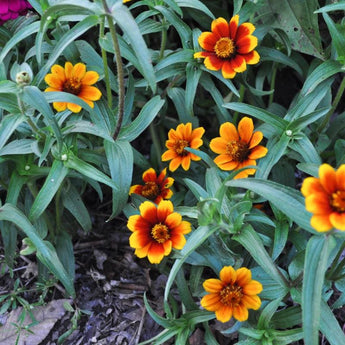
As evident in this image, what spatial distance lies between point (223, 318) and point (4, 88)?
1034 mm

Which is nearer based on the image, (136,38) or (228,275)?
(136,38)

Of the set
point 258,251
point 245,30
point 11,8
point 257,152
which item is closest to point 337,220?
point 258,251

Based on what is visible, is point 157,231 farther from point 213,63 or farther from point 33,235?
point 213,63

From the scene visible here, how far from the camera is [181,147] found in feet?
6.79

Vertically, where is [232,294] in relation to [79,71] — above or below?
below

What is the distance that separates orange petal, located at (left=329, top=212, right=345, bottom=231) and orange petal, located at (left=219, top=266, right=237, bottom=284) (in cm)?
55

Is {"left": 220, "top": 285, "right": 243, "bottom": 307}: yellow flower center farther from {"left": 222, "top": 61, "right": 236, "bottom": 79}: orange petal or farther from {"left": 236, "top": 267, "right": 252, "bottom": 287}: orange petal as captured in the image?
{"left": 222, "top": 61, "right": 236, "bottom": 79}: orange petal

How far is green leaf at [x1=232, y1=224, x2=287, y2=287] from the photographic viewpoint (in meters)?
1.60

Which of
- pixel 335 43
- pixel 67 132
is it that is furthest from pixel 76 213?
pixel 335 43

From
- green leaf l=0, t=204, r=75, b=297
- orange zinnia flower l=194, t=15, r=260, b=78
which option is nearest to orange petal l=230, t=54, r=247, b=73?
orange zinnia flower l=194, t=15, r=260, b=78

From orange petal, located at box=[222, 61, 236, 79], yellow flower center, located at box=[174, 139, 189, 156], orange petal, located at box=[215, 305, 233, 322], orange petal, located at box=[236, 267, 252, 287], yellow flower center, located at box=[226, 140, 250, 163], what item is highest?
orange petal, located at box=[222, 61, 236, 79]

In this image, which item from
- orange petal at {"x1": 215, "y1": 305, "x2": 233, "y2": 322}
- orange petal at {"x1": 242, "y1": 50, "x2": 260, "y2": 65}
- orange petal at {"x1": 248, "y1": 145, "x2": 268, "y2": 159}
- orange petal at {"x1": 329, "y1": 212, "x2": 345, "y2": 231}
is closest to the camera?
orange petal at {"x1": 329, "y1": 212, "x2": 345, "y2": 231}

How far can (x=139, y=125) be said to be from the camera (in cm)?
200

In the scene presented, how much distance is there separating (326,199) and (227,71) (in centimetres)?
83
